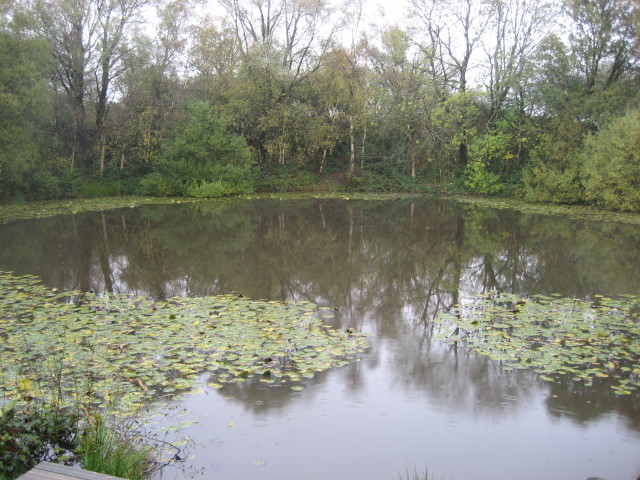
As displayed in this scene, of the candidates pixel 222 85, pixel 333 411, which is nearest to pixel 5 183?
pixel 222 85

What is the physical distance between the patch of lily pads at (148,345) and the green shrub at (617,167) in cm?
1746

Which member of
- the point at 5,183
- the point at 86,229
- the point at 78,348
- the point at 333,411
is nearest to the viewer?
the point at 333,411

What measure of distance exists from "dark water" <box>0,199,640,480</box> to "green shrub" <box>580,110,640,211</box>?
359 centimetres

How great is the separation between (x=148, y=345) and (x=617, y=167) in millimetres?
20178

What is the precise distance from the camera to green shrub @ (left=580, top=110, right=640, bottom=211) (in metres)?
20.3

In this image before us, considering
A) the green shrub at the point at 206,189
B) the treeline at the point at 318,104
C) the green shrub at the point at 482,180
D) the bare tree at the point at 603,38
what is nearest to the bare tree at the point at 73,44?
the treeline at the point at 318,104

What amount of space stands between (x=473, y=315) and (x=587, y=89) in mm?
23562

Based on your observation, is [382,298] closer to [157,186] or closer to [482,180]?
[157,186]

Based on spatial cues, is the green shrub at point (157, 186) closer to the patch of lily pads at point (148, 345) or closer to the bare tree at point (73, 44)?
the bare tree at point (73, 44)

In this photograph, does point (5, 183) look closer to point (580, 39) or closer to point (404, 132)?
point (404, 132)

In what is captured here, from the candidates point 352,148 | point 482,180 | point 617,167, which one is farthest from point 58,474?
point 352,148

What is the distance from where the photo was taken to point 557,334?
710 cm

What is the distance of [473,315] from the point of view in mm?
8055

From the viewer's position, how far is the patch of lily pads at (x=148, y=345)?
5.31m
